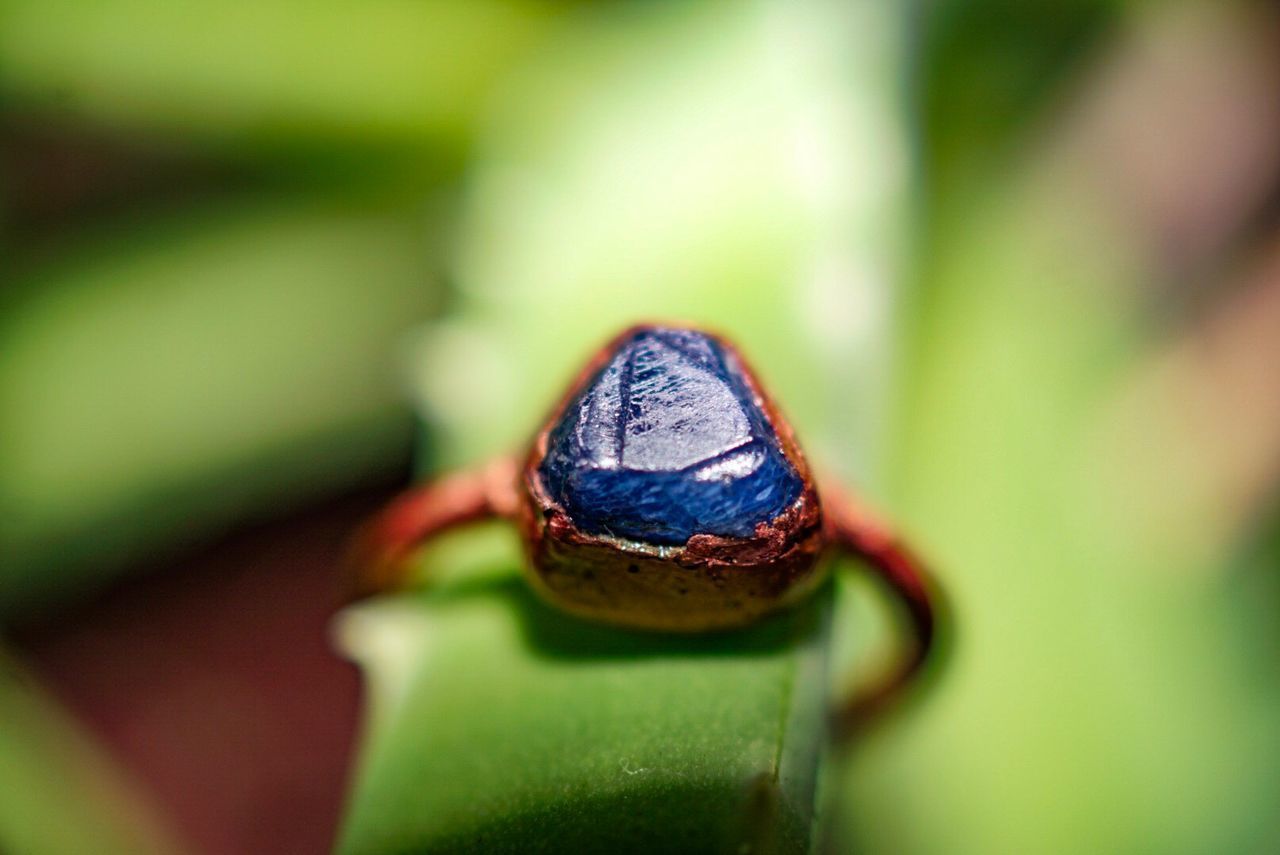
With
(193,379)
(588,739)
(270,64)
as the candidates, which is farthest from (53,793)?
(270,64)

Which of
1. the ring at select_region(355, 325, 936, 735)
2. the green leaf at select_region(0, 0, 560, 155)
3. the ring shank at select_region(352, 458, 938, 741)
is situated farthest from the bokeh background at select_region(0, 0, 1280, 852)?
the ring at select_region(355, 325, 936, 735)

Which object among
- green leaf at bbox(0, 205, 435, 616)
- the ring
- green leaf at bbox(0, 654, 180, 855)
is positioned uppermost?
the ring

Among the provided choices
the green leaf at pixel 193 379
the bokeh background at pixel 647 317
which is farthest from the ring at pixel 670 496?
the green leaf at pixel 193 379

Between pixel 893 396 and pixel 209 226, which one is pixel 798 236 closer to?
pixel 893 396

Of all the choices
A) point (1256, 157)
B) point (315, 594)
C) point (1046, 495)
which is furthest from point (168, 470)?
point (1256, 157)

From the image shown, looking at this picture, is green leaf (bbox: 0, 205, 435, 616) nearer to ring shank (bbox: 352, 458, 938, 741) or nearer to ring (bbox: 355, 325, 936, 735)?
ring shank (bbox: 352, 458, 938, 741)

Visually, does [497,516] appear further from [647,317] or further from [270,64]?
[270,64]
